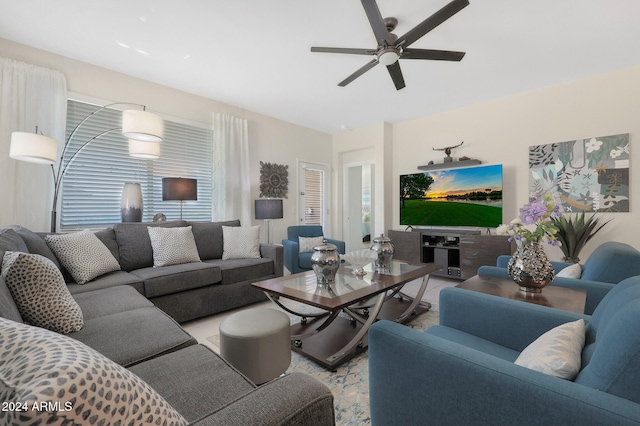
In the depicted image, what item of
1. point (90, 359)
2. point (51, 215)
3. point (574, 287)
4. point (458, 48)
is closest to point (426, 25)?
point (458, 48)

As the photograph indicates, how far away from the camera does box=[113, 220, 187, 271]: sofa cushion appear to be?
2.73 m

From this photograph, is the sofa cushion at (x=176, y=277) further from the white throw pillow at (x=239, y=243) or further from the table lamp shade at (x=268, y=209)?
the table lamp shade at (x=268, y=209)

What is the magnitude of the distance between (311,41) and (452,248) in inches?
135

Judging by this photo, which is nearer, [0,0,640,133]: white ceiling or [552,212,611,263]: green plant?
[0,0,640,133]: white ceiling

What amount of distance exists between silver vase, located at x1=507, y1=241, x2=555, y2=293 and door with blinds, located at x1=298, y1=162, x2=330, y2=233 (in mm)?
3906

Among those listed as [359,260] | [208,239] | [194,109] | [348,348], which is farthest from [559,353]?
[194,109]

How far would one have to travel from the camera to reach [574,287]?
168cm

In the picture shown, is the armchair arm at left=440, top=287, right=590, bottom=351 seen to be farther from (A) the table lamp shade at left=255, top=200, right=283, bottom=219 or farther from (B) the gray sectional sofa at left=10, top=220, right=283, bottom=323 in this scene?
(A) the table lamp shade at left=255, top=200, right=283, bottom=219

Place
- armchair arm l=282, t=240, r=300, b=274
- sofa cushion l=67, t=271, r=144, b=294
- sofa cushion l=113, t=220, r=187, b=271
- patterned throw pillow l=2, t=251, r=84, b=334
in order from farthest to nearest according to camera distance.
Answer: armchair arm l=282, t=240, r=300, b=274 → sofa cushion l=113, t=220, r=187, b=271 → sofa cushion l=67, t=271, r=144, b=294 → patterned throw pillow l=2, t=251, r=84, b=334

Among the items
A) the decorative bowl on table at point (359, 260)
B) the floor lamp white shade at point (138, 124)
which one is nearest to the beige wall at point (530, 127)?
the decorative bowl on table at point (359, 260)

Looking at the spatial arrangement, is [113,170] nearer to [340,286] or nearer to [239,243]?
[239,243]

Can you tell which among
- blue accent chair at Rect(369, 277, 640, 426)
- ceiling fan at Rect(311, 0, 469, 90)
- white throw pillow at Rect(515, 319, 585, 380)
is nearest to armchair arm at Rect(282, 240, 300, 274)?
ceiling fan at Rect(311, 0, 469, 90)

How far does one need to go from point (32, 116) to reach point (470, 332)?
417 cm

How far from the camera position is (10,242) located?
1633 mm
